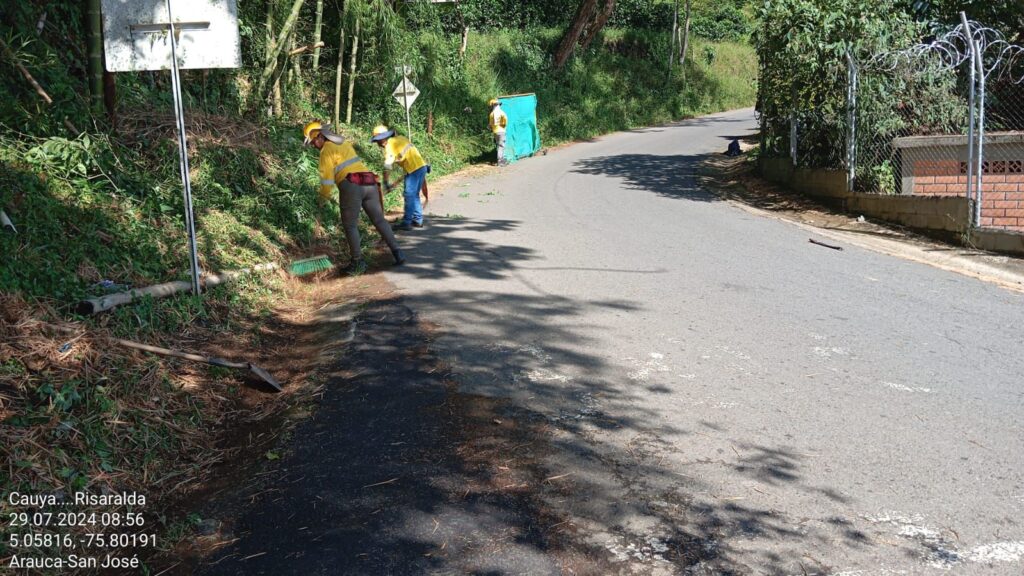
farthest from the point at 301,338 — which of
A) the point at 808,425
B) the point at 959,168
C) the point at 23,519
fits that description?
the point at 959,168

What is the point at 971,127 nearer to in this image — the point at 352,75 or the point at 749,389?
the point at 749,389

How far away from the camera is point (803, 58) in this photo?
13.3m

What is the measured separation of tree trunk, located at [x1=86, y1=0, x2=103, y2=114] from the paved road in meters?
3.68

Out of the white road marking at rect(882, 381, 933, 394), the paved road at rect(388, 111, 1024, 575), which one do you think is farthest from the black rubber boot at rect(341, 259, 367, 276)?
the white road marking at rect(882, 381, 933, 394)

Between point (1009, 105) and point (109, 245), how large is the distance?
1234 cm

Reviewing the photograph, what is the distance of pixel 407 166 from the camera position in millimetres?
11750

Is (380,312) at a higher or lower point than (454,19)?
lower

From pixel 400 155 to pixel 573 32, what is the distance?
20.4 meters

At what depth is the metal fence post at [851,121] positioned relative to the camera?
12555 millimetres

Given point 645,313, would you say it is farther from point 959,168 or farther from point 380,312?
point 959,168

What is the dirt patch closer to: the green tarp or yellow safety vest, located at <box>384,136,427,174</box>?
yellow safety vest, located at <box>384,136,427,174</box>

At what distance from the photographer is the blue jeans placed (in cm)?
1190

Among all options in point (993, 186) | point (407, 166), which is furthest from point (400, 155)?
point (993, 186)

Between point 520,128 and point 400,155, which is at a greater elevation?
point 520,128
